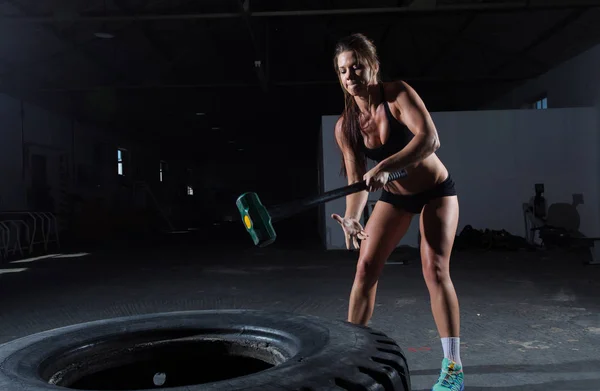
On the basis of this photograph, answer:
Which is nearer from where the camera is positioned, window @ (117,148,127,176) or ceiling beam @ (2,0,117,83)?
ceiling beam @ (2,0,117,83)

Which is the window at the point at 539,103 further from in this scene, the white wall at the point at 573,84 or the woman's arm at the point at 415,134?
the woman's arm at the point at 415,134

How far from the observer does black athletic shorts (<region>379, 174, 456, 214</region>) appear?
71.8 inches

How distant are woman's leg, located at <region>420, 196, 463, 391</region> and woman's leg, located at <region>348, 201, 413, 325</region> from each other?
102 mm

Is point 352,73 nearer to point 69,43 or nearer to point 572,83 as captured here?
point 69,43

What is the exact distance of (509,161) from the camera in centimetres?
881

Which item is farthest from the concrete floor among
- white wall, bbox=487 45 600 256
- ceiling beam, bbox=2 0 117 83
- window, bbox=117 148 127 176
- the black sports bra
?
window, bbox=117 148 127 176

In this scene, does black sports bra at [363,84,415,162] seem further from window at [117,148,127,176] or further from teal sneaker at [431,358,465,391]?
window at [117,148,127,176]

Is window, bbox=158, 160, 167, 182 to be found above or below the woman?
above

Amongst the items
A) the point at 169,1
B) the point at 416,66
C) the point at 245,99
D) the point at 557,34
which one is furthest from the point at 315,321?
the point at 245,99

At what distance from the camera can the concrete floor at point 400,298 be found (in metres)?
2.48

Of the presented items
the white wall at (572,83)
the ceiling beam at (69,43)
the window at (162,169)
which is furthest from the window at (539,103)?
the window at (162,169)

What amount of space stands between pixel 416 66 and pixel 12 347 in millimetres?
Result: 10695

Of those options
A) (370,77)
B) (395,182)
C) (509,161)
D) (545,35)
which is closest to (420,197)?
(395,182)

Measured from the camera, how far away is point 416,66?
10961mm
